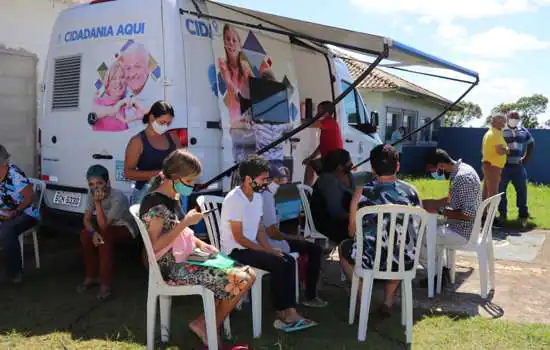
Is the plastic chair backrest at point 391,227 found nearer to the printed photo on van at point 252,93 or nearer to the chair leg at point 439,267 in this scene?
the chair leg at point 439,267

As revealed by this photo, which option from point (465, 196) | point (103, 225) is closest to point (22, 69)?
point (103, 225)

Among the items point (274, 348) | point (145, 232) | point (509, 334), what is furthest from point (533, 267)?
point (145, 232)

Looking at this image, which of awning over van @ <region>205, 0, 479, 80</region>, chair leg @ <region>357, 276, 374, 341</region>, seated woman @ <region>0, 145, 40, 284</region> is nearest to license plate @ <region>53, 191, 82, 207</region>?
seated woman @ <region>0, 145, 40, 284</region>

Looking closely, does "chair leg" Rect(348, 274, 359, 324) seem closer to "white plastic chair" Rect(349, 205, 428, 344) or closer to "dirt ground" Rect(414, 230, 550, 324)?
"white plastic chair" Rect(349, 205, 428, 344)

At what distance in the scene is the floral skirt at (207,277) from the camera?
133 inches

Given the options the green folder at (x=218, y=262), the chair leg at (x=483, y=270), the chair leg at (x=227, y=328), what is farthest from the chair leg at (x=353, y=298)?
the chair leg at (x=483, y=270)

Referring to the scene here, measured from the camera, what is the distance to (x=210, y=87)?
16.0 feet

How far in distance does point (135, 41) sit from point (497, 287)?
13.4ft

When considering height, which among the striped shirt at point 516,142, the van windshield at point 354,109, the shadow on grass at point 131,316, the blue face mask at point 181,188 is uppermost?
the van windshield at point 354,109

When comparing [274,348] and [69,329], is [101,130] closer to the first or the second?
[69,329]

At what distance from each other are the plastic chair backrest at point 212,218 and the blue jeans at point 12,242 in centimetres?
189

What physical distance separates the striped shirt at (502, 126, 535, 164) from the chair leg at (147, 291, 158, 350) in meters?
6.54

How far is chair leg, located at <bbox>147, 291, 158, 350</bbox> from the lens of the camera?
3.44m

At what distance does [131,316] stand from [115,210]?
945mm
